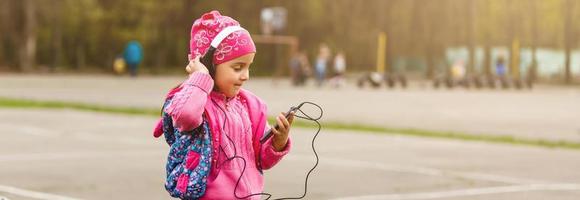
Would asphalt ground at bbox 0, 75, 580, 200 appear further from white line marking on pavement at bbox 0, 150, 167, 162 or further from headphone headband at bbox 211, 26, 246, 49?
headphone headband at bbox 211, 26, 246, 49

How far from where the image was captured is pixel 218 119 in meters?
4.55

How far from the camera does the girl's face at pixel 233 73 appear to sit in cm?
450

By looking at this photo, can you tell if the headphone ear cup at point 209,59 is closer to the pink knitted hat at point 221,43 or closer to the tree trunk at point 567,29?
the pink knitted hat at point 221,43

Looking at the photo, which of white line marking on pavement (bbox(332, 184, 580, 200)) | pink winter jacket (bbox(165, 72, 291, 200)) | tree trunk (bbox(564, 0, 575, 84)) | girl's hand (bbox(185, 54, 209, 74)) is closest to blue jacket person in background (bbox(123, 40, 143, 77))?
tree trunk (bbox(564, 0, 575, 84))

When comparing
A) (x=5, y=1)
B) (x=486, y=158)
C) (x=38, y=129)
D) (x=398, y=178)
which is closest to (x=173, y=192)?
(x=398, y=178)

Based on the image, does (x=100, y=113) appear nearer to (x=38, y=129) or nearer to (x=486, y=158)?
(x=38, y=129)

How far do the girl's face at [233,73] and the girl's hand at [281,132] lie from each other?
20 centimetres

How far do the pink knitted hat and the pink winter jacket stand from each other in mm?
120

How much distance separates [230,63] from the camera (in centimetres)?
449

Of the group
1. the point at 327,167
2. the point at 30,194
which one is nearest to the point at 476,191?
the point at 327,167

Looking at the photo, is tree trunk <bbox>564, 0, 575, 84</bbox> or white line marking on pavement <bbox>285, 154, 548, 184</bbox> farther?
tree trunk <bbox>564, 0, 575, 84</bbox>

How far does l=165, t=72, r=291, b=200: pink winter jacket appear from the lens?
4387 mm

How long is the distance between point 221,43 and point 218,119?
0.92ft

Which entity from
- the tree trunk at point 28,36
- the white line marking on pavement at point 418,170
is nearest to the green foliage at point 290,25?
the tree trunk at point 28,36
